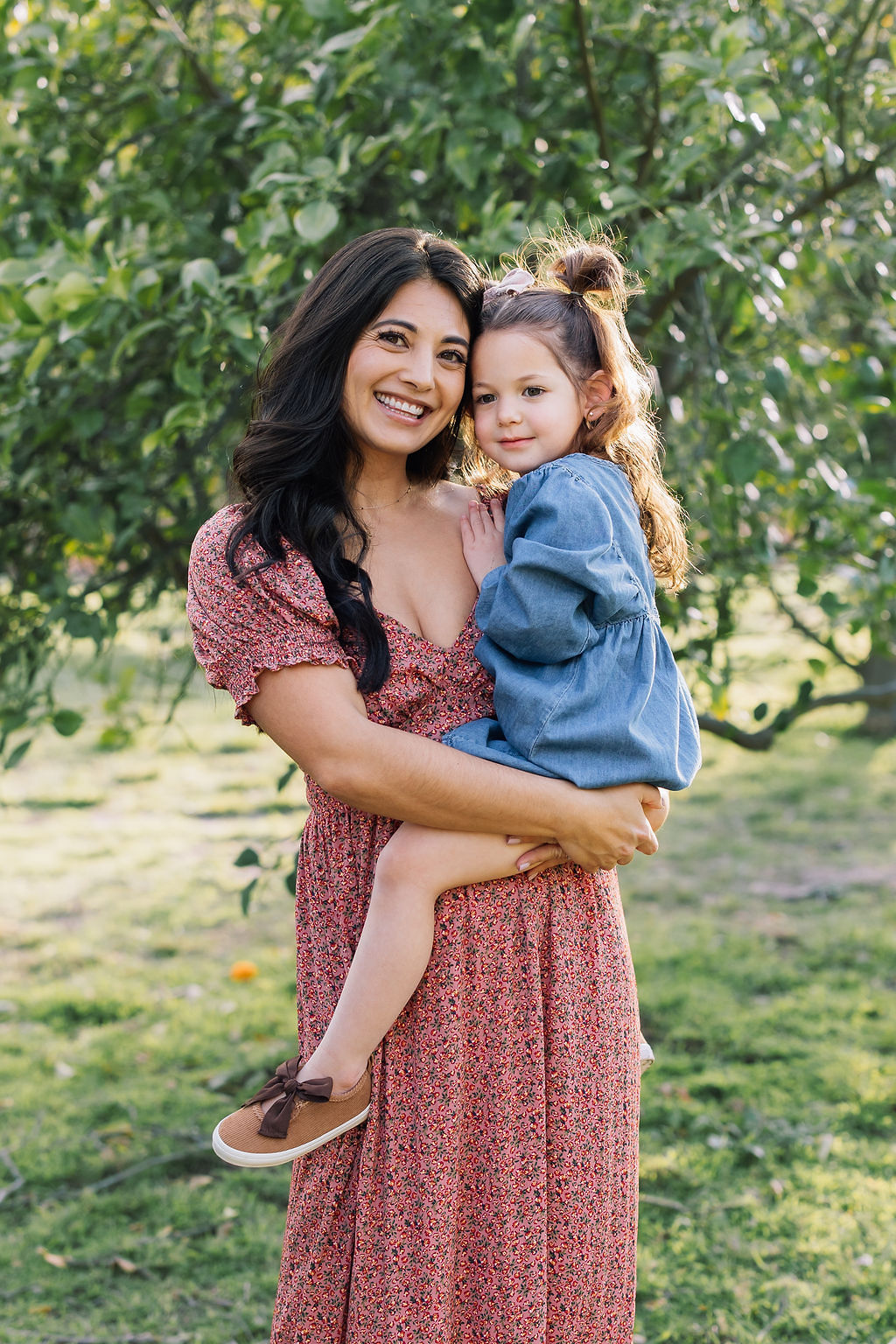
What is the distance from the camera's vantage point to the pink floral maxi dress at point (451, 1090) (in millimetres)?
1608

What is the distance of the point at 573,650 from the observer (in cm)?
166

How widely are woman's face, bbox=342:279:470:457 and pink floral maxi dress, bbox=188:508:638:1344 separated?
0.25 metres

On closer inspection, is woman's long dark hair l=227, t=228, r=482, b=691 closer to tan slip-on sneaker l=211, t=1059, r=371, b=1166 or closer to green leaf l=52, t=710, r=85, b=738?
tan slip-on sneaker l=211, t=1059, r=371, b=1166

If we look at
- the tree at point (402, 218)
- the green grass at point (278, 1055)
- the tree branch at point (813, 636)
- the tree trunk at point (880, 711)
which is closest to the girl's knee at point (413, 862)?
the green grass at point (278, 1055)

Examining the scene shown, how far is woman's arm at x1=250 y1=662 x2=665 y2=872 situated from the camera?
5.09ft

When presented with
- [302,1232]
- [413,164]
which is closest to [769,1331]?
[302,1232]

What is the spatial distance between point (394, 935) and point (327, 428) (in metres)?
0.71

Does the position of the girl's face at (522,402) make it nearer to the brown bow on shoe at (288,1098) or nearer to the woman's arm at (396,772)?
the woman's arm at (396,772)

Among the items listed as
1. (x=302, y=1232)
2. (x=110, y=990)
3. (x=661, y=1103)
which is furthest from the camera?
(x=110, y=990)

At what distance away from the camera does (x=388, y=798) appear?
1566 mm

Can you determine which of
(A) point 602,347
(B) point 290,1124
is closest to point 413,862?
(B) point 290,1124

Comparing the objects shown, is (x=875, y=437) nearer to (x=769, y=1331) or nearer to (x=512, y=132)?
(x=512, y=132)

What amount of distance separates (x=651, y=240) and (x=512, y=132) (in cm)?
42

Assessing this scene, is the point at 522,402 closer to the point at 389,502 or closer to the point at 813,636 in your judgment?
the point at 389,502
